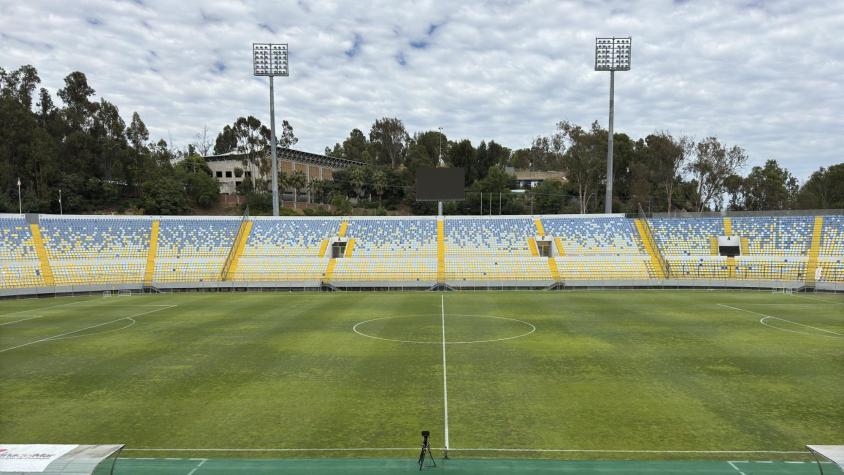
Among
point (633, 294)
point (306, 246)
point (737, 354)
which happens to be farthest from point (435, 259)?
point (737, 354)

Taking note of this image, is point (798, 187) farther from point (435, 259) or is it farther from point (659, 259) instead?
point (435, 259)

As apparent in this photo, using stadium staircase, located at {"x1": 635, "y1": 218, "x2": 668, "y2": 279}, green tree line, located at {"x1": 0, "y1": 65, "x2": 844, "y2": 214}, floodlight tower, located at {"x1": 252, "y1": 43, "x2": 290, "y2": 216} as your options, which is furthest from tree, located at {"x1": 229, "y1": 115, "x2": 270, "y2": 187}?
stadium staircase, located at {"x1": 635, "y1": 218, "x2": 668, "y2": 279}

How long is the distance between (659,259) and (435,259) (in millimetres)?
18980

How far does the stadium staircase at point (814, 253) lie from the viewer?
119ft

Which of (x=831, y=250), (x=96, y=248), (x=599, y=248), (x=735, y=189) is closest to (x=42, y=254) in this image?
(x=96, y=248)

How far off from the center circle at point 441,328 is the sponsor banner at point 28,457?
13223mm

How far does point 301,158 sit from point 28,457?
266 ft

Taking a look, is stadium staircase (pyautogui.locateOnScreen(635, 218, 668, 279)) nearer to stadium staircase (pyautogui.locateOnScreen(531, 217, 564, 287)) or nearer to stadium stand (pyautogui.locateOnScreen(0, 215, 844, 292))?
stadium stand (pyautogui.locateOnScreen(0, 215, 844, 292))

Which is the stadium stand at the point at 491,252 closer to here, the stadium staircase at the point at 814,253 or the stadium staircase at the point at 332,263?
the stadium staircase at the point at 332,263

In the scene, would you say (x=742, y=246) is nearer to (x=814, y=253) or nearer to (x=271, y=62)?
(x=814, y=253)

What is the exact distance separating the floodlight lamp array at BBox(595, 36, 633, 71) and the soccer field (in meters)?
30.3

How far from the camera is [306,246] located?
1785 inches

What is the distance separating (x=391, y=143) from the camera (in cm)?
9988

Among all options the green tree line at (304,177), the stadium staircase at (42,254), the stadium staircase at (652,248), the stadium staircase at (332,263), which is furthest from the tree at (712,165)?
the stadium staircase at (42,254)
